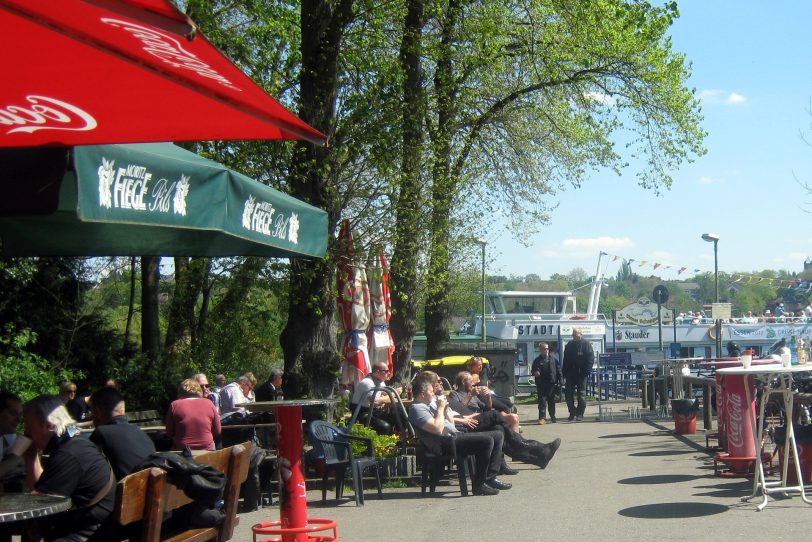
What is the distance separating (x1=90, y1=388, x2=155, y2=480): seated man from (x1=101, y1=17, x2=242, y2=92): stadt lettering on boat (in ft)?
9.68

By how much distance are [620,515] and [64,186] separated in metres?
6.03

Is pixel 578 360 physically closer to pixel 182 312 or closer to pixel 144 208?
pixel 182 312

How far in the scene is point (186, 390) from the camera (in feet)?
33.4

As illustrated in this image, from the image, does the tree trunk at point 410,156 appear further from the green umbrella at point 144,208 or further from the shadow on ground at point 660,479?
the green umbrella at point 144,208

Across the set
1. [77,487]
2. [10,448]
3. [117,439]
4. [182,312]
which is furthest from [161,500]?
[182,312]

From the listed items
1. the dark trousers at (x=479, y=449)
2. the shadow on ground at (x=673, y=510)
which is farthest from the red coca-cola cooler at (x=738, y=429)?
the dark trousers at (x=479, y=449)

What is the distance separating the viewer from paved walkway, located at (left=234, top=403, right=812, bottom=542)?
8.39m

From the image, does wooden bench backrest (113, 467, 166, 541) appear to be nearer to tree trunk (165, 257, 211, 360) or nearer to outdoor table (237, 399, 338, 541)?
outdoor table (237, 399, 338, 541)

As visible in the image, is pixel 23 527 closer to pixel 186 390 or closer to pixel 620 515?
pixel 186 390

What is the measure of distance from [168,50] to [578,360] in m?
18.5

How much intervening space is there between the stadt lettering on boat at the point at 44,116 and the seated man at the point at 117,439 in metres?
2.46

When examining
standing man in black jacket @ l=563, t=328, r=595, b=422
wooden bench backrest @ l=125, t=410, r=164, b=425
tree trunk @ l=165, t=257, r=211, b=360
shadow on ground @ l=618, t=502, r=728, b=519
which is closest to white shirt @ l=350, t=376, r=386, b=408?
wooden bench backrest @ l=125, t=410, r=164, b=425

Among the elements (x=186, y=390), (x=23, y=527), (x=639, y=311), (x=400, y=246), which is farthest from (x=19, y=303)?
(x=639, y=311)

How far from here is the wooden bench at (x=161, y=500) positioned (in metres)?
5.39
